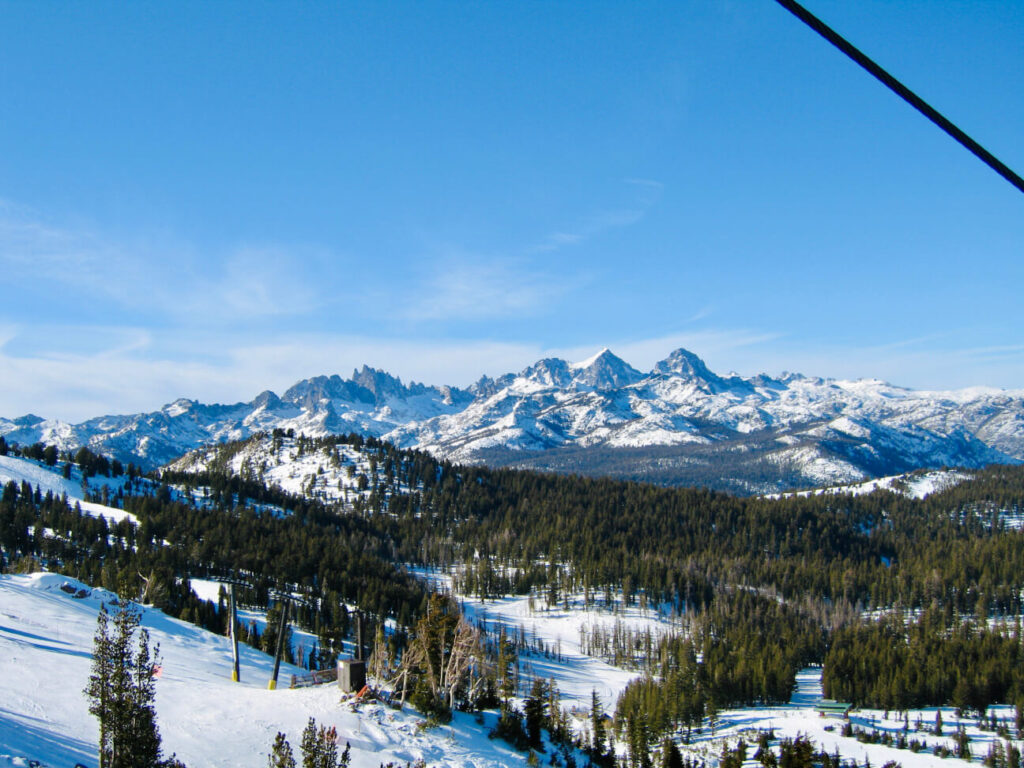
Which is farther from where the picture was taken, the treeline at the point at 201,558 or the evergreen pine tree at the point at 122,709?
the treeline at the point at 201,558

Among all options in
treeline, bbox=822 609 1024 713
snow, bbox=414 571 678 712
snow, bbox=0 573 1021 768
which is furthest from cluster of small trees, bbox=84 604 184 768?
treeline, bbox=822 609 1024 713

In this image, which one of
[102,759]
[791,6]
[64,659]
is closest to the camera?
[791,6]

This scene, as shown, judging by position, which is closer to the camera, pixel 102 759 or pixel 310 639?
pixel 102 759

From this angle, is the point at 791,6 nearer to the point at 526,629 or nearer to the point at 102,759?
the point at 102,759

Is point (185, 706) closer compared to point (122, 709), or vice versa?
point (122, 709)

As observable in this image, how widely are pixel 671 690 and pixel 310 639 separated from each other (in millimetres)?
69781

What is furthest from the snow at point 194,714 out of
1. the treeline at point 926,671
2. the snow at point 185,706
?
the treeline at point 926,671

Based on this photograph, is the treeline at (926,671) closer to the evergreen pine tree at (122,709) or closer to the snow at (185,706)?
the snow at (185,706)

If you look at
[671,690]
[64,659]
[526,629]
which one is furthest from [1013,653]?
[64,659]

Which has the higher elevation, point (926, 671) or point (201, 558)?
point (201, 558)

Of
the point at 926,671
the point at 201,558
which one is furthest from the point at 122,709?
the point at 926,671

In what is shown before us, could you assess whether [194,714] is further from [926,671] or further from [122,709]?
[926,671]

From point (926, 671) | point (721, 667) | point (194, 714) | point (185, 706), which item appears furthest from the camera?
point (721, 667)

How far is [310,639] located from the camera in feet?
430
